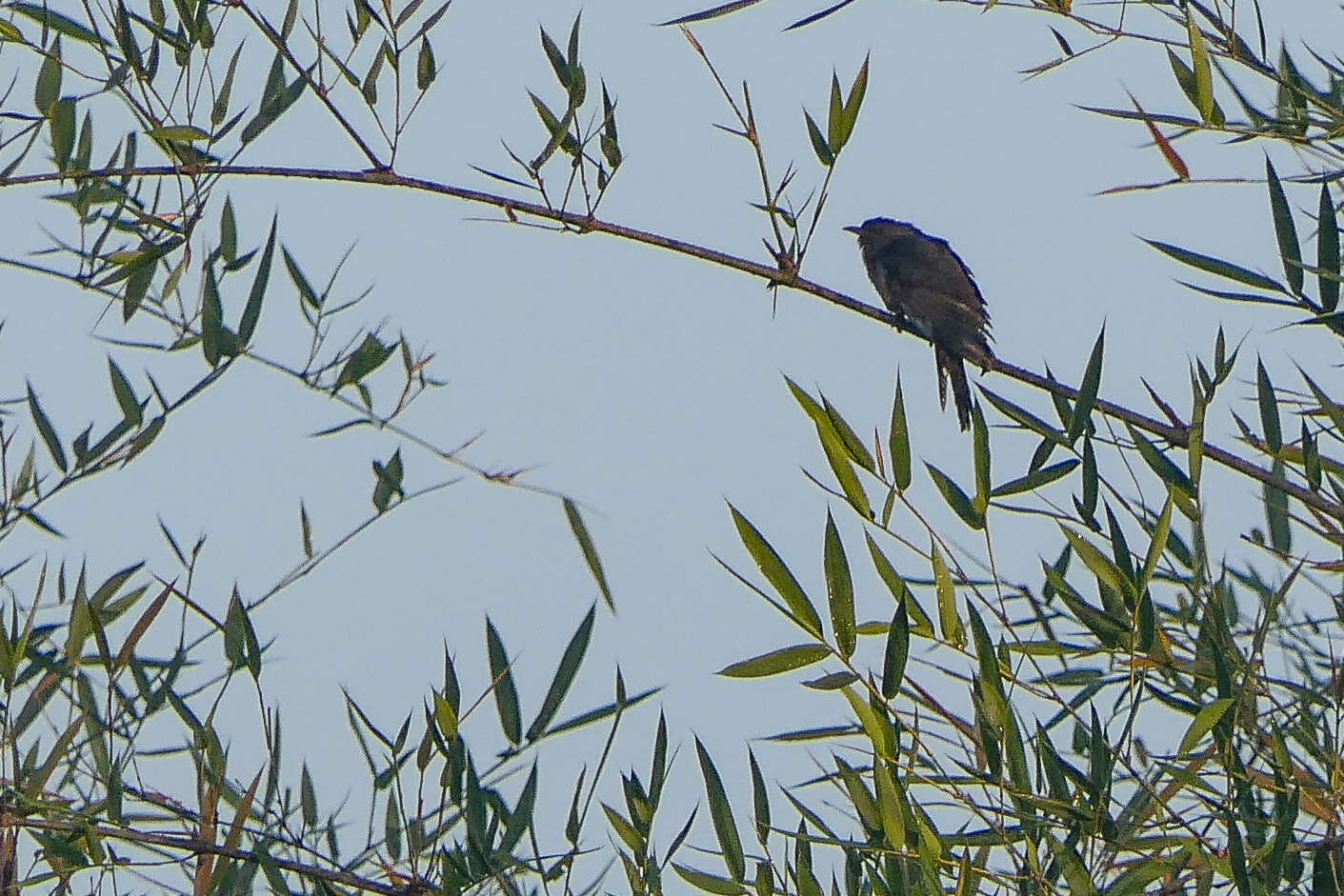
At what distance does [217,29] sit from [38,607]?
41.9 inches

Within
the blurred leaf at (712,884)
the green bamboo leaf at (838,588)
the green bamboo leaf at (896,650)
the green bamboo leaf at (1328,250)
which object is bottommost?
the blurred leaf at (712,884)

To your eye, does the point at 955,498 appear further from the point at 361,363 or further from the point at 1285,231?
the point at 361,363

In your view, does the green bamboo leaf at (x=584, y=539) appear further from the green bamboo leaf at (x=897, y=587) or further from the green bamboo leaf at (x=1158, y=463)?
the green bamboo leaf at (x=1158, y=463)

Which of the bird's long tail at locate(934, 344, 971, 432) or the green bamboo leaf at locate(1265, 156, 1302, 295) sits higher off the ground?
the bird's long tail at locate(934, 344, 971, 432)

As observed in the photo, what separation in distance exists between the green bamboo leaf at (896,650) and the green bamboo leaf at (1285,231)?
99cm

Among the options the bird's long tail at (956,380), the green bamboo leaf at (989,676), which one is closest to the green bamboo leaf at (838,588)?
the green bamboo leaf at (989,676)

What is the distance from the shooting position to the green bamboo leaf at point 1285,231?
8.78 feet

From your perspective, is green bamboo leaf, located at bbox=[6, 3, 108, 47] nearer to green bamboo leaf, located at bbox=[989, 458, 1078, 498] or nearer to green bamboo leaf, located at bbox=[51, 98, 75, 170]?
green bamboo leaf, located at bbox=[51, 98, 75, 170]

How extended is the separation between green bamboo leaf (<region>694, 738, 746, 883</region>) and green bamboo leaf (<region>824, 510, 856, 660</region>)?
0.29m

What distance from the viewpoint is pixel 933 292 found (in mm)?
7227

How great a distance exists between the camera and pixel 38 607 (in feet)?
10.3

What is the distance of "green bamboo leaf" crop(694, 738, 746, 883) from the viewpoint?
7.74 ft

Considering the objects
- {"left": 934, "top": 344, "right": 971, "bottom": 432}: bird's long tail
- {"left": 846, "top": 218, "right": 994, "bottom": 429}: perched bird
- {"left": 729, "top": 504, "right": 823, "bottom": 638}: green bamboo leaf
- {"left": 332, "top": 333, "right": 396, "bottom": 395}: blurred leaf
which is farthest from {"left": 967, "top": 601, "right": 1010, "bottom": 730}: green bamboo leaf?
{"left": 934, "top": 344, "right": 971, "bottom": 432}: bird's long tail

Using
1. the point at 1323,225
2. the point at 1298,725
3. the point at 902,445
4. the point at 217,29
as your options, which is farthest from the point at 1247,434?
the point at 217,29
